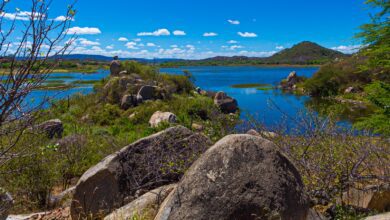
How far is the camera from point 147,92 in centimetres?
3319

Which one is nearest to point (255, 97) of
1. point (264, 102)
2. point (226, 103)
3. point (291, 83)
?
point (264, 102)

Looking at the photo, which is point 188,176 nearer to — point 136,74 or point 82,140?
point 82,140

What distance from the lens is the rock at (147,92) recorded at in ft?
108

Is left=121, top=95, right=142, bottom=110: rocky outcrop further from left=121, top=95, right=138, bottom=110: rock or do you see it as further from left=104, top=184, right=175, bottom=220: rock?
left=104, top=184, right=175, bottom=220: rock

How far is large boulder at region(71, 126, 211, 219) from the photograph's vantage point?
6.73 metres

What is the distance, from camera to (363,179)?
260 inches

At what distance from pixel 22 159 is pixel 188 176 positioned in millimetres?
5204

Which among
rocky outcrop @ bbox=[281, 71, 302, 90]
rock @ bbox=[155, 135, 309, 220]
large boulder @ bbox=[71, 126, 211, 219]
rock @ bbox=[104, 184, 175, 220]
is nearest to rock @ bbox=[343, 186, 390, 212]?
rock @ bbox=[155, 135, 309, 220]

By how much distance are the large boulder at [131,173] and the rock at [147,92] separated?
2593 centimetres

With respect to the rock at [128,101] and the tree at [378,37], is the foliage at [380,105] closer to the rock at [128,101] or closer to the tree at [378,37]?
the tree at [378,37]

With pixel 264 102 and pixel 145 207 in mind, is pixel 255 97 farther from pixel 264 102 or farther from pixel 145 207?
pixel 145 207

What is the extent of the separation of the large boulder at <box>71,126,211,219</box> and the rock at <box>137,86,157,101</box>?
2593cm

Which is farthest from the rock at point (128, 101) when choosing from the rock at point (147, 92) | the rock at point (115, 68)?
the rock at point (115, 68)

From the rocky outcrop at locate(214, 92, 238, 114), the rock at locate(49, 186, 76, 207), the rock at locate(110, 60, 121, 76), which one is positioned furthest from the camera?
the rock at locate(110, 60, 121, 76)
